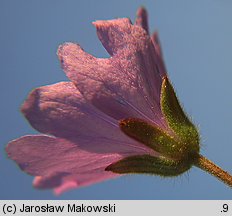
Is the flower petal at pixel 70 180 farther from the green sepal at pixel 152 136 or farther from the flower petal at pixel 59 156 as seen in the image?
the green sepal at pixel 152 136

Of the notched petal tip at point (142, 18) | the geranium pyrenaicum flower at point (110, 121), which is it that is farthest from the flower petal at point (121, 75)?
the notched petal tip at point (142, 18)

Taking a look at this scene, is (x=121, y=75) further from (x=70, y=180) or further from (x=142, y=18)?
(x=70, y=180)

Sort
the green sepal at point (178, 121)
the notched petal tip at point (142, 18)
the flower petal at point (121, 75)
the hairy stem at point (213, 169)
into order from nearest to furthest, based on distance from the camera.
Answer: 1. the hairy stem at point (213, 169)
2. the flower petal at point (121, 75)
3. the green sepal at point (178, 121)
4. the notched petal tip at point (142, 18)

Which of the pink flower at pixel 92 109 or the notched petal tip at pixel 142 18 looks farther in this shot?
the notched petal tip at pixel 142 18

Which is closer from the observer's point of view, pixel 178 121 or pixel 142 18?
pixel 178 121

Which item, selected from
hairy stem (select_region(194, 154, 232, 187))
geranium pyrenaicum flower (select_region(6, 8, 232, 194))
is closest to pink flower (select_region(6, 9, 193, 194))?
geranium pyrenaicum flower (select_region(6, 8, 232, 194))

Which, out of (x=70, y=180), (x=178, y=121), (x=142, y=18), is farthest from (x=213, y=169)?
(x=142, y=18)
